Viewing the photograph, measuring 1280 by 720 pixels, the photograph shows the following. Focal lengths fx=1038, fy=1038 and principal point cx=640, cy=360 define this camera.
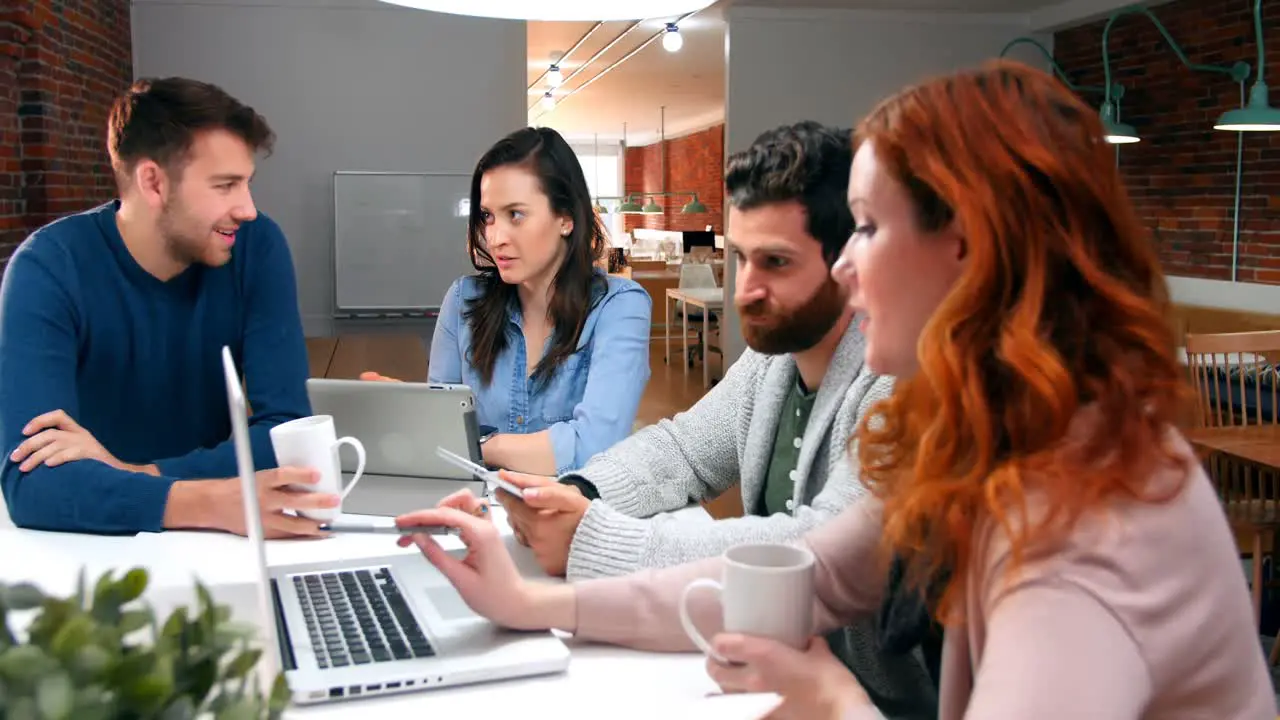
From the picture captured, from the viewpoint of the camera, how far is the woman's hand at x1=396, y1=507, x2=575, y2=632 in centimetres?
115

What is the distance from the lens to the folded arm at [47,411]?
5.01 ft

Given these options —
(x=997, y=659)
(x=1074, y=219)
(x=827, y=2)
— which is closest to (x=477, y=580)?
(x=997, y=659)

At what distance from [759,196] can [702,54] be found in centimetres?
831

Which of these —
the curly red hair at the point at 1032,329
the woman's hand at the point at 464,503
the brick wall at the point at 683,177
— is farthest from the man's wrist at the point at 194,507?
the brick wall at the point at 683,177

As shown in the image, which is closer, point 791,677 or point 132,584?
point 132,584

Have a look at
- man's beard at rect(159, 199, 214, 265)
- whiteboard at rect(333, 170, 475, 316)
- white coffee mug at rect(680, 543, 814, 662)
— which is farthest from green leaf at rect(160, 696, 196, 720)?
whiteboard at rect(333, 170, 475, 316)

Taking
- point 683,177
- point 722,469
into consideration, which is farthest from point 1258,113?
point 683,177

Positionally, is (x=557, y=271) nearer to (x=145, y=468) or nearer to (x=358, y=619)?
(x=145, y=468)

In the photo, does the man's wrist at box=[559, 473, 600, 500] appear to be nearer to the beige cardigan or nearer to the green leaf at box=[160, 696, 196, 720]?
the beige cardigan

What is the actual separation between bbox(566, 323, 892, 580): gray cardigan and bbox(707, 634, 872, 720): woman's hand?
12.4 inches

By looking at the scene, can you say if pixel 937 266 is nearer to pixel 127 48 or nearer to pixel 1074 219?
pixel 1074 219

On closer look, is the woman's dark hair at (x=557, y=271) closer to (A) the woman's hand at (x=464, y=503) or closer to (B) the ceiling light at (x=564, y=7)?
(B) the ceiling light at (x=564, y=7)

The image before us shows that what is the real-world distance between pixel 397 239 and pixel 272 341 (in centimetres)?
439

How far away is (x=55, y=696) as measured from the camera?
0.41 metres
